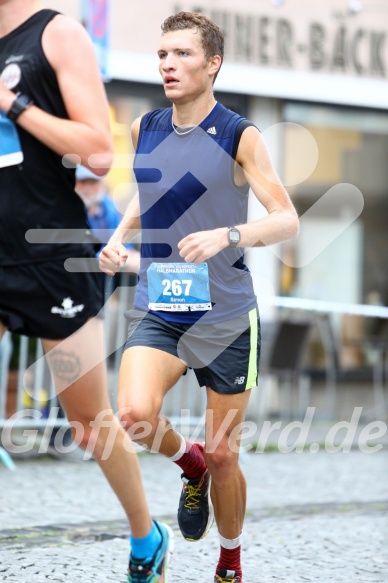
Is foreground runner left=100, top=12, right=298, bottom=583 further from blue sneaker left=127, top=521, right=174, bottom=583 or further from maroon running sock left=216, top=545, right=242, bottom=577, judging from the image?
blue sneaker left=127, top=521, right=174, bottom=583

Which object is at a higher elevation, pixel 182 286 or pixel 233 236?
pixel 233 236

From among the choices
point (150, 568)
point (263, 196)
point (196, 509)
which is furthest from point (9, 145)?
point (196, 509)

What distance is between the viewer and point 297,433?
450 inches

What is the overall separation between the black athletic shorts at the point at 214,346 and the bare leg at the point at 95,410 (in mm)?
313

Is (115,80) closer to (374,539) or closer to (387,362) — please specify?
(387,362)

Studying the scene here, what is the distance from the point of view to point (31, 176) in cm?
404

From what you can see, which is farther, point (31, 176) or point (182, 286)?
point (182, 286)

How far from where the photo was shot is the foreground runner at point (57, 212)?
399cm

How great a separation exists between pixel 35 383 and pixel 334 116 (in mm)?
5696

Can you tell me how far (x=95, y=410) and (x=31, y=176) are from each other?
0.81 metres

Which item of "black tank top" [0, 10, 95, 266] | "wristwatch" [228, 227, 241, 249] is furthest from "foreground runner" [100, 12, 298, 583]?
"black tank top" [0, 10, 95, 266]

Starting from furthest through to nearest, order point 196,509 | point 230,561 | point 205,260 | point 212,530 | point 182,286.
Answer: point 212,530
point 196,509
point 230,561
point 182,286
point 205,260

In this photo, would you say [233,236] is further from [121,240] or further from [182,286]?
[121,240]

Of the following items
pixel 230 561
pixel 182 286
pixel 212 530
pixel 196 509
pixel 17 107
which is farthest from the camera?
pixel 212 530
